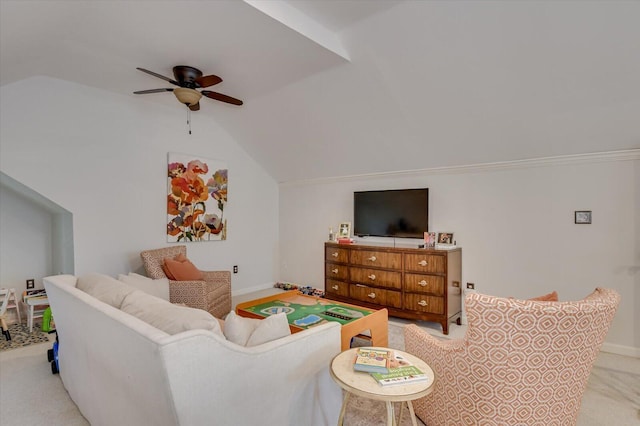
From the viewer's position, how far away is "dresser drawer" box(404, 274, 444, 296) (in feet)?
12.4

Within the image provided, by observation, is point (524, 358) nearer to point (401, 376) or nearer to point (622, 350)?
point (401, 376)

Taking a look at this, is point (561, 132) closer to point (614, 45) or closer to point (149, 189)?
point (614, 45)

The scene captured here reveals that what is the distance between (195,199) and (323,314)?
9.53 ft

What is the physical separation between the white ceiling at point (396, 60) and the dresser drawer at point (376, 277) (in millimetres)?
1493

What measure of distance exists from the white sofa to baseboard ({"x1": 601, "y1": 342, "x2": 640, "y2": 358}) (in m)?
2.97

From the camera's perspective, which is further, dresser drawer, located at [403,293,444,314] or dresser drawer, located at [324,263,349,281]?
dresser drawer, located at [324,263,349,281]

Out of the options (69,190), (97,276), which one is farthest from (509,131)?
(69,190)

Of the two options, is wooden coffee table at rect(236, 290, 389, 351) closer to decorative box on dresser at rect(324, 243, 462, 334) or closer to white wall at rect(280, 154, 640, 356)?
decorative box on dresser at rect(324, 243, 462, 334)

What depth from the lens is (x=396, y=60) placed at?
315 cm

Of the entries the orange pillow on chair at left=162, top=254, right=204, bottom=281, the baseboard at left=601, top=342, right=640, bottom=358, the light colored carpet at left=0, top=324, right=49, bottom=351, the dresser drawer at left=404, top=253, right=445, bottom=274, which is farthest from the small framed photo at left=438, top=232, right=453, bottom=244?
the light colored carpet at left=0, top=324, right=49, bottom=351

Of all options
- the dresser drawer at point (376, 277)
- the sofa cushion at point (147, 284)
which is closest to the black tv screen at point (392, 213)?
the dresser drawer at point (376, 277)

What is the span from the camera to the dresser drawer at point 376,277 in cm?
411

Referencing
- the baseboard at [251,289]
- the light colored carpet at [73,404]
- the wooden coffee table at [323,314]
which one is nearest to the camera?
the light colored carpet at [73,404]

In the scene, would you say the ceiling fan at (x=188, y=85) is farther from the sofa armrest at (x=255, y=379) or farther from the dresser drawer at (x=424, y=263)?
the dresser drawer at (x=424, y=263)
